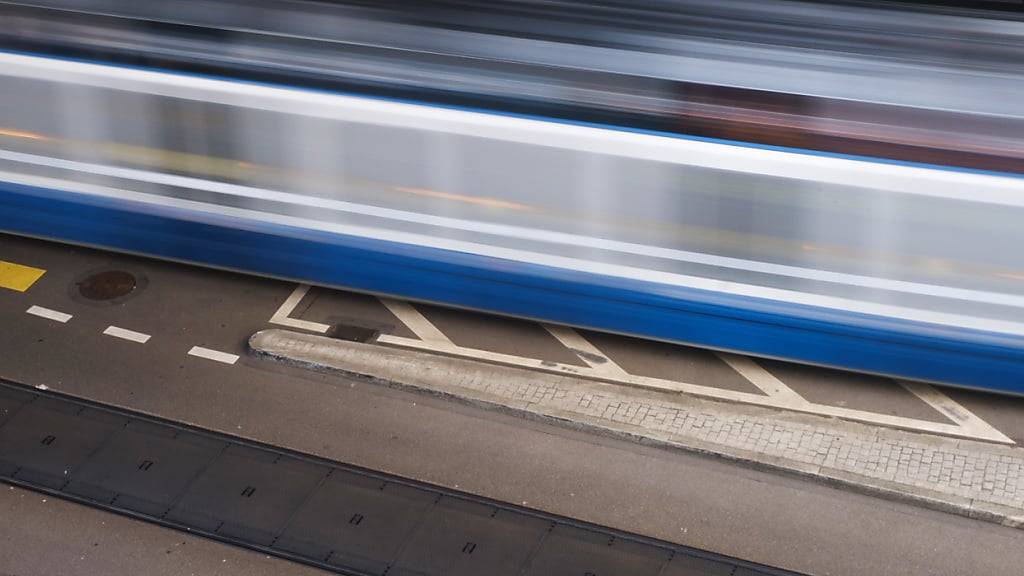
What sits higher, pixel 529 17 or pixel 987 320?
pixel 529 17

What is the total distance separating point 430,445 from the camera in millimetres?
9648

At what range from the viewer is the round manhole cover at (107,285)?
11343mm

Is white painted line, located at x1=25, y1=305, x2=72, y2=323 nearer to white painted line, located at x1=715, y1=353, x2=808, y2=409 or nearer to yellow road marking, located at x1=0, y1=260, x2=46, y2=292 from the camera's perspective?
yellow road marking, located at x1=0, y1=260, x2=46, y2=292

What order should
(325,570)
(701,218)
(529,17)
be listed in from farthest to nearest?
(529,17) → (701,218) → (325,570)

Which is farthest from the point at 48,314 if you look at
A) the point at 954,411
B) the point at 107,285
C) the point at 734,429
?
the point at 954,411

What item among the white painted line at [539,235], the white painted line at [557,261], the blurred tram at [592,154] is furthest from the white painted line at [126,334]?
the white painted line at [539,235]

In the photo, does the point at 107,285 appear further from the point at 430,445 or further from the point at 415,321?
the point at 430,445

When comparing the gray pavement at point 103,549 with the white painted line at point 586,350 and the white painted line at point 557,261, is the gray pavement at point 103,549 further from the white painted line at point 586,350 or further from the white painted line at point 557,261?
the white painted line at point 586,350

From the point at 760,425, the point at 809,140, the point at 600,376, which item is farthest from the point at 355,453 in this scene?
the point at 809,140

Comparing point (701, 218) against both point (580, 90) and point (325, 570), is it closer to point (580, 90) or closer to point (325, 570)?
point (580, 90)

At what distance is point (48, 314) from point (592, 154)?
16.2ft

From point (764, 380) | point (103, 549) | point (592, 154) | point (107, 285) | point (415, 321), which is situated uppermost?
point (592, 154)

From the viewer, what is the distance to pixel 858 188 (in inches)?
350

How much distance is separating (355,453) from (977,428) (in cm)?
450
